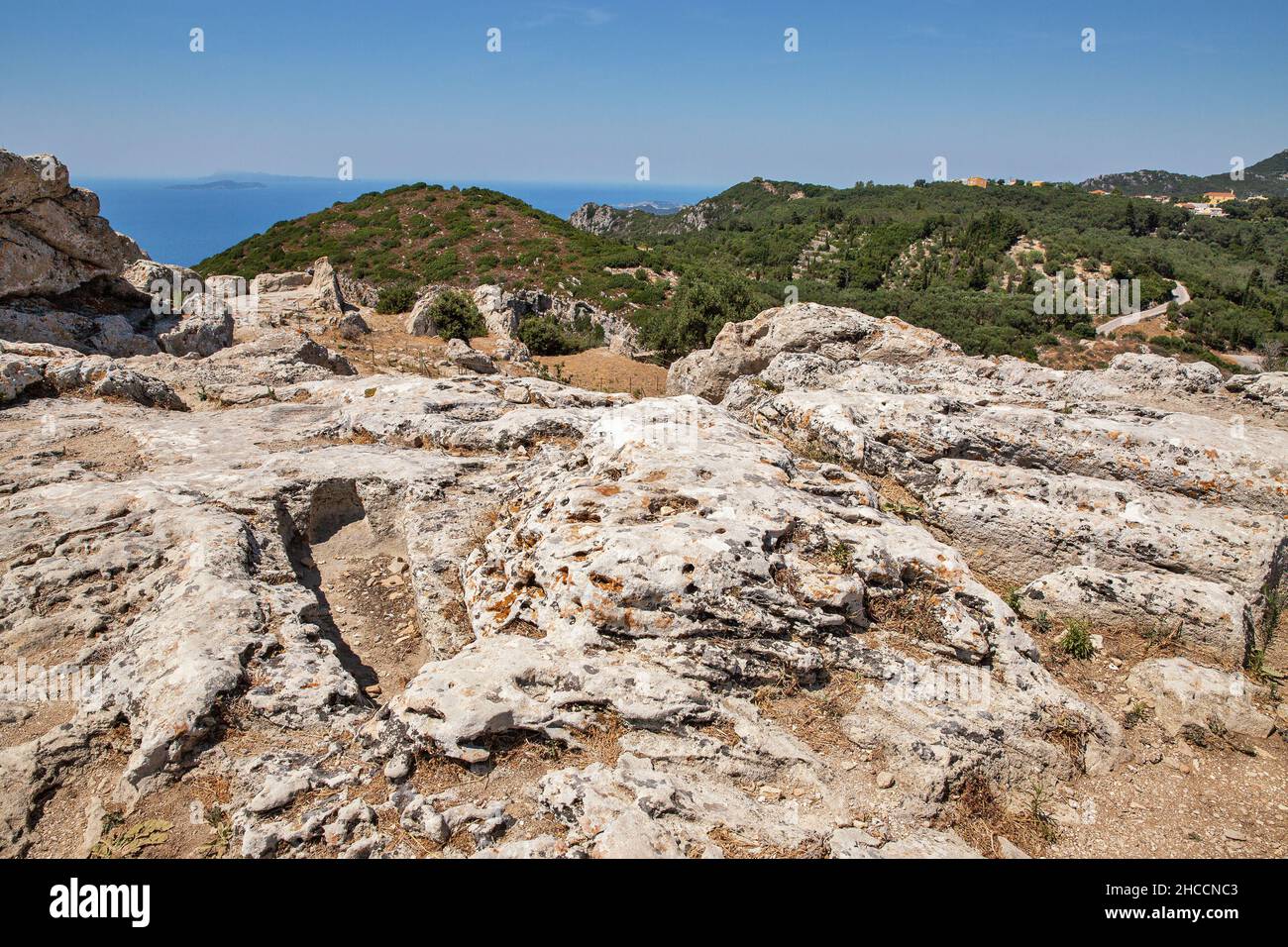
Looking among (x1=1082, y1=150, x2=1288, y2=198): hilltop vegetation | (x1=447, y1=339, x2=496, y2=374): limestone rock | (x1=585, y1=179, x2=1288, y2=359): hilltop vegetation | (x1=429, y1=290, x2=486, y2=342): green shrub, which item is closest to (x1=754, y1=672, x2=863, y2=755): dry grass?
(x1=447, y1=339, x2=496, y2=374): limestone rock

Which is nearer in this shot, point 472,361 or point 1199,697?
point 1199,697

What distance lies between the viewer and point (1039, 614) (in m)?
6.78

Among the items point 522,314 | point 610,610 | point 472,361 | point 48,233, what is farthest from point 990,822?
point 522,314

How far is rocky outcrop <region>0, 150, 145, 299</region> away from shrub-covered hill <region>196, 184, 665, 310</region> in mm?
26795

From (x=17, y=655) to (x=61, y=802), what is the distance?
185cm

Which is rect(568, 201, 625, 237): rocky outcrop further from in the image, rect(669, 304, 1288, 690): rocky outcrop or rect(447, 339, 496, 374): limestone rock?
rect(669, 304, 1288, 690): rocky outcrop

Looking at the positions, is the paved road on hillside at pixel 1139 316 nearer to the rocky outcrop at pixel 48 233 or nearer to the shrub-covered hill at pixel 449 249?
the shrub-covered hill at pixel 449 249

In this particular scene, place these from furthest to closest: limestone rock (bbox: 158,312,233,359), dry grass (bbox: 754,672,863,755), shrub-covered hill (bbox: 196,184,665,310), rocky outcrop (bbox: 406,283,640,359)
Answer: shrub-covered hill (bbox: 196,184,665,310) < rocky outcrop (bbox: 406,283,640,359) < limestone rock (bbox: 158,312,233,359) < dry grass (bbox: 754,672,863,755)

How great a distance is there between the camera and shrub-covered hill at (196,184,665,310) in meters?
45.9

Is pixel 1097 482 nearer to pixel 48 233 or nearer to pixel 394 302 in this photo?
pixel 48 233

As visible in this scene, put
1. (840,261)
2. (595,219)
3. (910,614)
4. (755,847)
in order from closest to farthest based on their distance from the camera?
(755,847) < (910,614) < (840,261) < (595,219)

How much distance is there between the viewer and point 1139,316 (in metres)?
62.1

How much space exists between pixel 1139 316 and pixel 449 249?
64.2 metres

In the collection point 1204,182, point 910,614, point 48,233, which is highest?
point 1204,182
